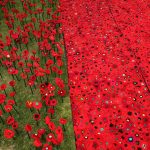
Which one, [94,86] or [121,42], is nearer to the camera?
[94,86]

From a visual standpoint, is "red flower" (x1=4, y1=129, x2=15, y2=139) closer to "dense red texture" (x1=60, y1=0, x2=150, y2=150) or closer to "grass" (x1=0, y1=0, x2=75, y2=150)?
"grass" (x1=0, y1=0, x2=75, y2=150)

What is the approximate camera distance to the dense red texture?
12.8 ft

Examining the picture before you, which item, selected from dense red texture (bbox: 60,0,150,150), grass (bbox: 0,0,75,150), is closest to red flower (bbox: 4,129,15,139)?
grass (bbox: 0,0,75,150)

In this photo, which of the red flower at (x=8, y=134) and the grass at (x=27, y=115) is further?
the grass at (x=27, y=115)

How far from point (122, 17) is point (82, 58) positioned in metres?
2.34

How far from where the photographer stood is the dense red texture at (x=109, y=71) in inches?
154

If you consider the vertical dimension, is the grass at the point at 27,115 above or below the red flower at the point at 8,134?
below

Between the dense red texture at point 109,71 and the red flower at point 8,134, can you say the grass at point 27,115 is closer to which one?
the dense red texture at point 109,71

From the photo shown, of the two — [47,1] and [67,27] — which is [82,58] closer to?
[67,27]

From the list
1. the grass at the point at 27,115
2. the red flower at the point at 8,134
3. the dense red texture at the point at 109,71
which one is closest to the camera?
the red flower at the point at 8,134

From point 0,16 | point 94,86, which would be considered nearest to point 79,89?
point 94,86

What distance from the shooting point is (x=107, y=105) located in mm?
4363

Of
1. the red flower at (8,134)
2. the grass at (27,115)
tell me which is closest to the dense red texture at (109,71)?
the grass at (27,115)

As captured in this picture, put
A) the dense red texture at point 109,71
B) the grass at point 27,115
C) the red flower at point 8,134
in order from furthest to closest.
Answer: the dense red texture at point 109,71, the grass at point 27,115, the red flower at point 8,134
